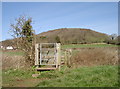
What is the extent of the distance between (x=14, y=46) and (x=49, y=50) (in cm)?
214

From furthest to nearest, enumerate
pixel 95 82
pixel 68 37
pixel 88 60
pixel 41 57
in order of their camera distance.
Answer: pixel 68 37
pixel 88 60
pixel 41 57
pixel 95 82

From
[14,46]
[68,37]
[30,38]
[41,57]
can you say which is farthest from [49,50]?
[68,37]

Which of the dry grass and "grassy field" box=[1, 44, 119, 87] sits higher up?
the dry grass

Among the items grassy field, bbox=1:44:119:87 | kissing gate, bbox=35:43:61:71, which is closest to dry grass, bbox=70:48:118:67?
grassy field, bbox=1:44:119:87

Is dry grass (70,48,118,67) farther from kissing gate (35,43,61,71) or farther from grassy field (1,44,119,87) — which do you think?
kissing gate (35,43,61,71)

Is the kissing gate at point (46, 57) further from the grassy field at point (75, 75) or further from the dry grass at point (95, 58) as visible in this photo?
the dry grass at point (95, 58)

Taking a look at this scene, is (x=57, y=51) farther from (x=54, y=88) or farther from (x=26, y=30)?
(x=54, y=88)

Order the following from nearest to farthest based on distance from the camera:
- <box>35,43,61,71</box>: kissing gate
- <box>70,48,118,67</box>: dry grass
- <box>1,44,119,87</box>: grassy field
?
<box>1,44,119,87</box>: grassy field → <box>35,43,61,71</box>: kissing gate → <box>70,48,118,67</box>: dry grass

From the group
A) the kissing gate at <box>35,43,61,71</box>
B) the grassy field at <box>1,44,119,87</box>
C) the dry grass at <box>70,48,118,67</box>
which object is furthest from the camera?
the dry grass at <box>70,48,118,67</box>

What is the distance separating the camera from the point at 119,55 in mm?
11008

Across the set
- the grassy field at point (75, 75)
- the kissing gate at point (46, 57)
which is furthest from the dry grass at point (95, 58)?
the kissing gate at point (46, 57)

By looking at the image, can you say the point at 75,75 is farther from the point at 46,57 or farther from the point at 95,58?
the point at 95,58

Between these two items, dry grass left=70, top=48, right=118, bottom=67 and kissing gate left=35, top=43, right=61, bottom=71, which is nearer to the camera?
kissing gate left=35, top=43, right=61, bottom=71

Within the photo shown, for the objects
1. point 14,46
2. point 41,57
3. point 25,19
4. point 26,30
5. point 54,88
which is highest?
point 25,19
